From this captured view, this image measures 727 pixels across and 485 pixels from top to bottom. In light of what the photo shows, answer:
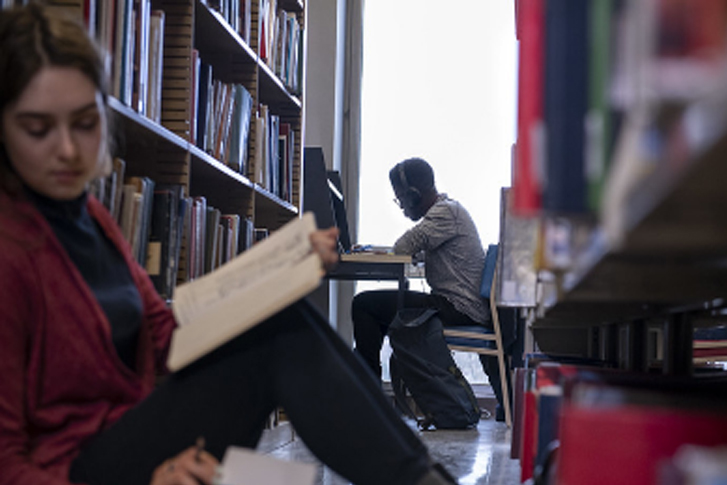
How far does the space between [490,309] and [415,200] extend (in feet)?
2.21

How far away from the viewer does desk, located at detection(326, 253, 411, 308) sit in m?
3.98

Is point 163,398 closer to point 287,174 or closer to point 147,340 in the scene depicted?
point 147,340

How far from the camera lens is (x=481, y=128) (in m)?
5.29

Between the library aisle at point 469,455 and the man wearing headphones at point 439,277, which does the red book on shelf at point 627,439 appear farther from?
the man wearing headphones at point 439,277

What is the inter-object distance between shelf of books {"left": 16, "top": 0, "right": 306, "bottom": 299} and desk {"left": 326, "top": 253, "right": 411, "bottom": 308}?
0.66 m

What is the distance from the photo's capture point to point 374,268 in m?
4.08

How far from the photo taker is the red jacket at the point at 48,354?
1100mm

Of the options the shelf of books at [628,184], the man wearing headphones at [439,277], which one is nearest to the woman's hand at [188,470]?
the shelf of books at [628,184]

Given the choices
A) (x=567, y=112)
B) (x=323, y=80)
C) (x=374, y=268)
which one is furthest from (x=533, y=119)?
(x=323, y=80)

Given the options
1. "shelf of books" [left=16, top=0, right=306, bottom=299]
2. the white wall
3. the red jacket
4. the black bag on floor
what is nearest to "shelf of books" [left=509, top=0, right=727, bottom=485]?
the red jacket

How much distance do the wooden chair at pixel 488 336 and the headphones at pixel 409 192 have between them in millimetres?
476

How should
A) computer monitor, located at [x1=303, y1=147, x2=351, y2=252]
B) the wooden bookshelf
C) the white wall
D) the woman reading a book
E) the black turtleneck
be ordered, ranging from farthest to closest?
the white wall, computer monitor, located at [x1=303, y1=147, x2=351, y2=252], the black turtleneck, the woman reading a book, the wooden bookshelf

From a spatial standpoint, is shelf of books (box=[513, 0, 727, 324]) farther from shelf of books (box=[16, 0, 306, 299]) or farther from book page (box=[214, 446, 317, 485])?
shelf of books (box=[16, 0, 306, 299])

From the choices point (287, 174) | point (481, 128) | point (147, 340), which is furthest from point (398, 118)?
point (147, 340)
